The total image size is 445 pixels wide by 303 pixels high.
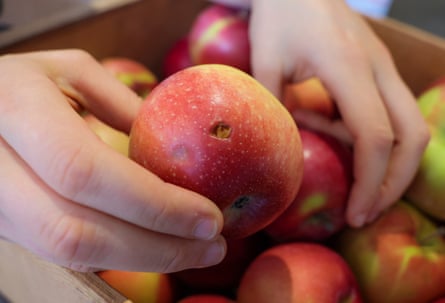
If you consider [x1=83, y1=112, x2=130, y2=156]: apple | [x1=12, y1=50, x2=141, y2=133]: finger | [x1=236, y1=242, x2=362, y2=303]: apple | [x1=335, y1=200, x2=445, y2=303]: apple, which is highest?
[x1=12, y1=50, x2=141, y2=133]: finger

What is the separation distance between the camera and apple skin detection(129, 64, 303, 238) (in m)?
0.33

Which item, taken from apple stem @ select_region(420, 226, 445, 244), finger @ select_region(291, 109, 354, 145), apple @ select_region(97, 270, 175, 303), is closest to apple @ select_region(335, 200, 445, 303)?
apple stem @ select_region(420, 226, 445, 244)

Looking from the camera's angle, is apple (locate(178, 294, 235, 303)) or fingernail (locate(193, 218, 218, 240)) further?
apple (locate(178, 294, 235, 303))

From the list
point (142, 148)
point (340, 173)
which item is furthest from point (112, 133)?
point (340, 173)

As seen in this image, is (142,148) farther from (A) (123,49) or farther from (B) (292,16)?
(A) (123,49)

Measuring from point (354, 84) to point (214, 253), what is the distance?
0.26m

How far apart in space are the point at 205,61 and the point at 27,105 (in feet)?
1.28

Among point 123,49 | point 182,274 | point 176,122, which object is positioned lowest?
point 182,274

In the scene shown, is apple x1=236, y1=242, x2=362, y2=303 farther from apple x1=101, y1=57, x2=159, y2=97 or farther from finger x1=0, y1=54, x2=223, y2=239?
apple x1=101, y1=57, x2=159, y2=97

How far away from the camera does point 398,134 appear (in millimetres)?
514

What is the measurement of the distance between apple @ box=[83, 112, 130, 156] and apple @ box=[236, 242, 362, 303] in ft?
0.60

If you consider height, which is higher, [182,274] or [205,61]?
[205,61]

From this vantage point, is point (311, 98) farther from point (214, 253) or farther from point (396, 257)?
point (214, 253)

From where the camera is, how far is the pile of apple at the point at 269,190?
333 mm
